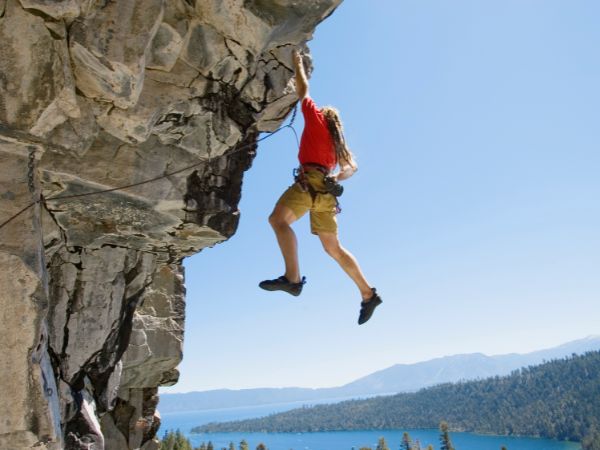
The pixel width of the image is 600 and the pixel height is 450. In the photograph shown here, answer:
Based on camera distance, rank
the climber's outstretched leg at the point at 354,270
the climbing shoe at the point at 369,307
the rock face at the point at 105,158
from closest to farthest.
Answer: the rock face at the point at 105,158
the climber's outstretched leg at the point at 354,270
the climbing shoe at the point at 369,307

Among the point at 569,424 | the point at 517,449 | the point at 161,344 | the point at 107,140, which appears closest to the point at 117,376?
the point at 161,344

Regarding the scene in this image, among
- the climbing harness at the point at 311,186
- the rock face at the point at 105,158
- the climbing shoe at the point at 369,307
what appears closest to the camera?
the rock face at the point at 105,158

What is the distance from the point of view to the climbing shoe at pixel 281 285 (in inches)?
234

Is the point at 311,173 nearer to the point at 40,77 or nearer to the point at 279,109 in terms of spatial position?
the point at 279,109

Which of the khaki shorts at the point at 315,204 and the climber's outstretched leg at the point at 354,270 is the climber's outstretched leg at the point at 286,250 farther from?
the climber's outstretched leg at the point at 354,270

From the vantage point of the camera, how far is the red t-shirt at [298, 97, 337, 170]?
19.3ft

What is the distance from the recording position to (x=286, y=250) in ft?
19.4

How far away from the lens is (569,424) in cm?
14825

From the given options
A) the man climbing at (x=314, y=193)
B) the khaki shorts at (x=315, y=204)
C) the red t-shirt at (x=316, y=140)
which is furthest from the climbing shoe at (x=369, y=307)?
the red t-shirt at (x=316, y=140)

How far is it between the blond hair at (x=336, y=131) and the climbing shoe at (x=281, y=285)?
5.75 ft

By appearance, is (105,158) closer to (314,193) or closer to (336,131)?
(314,193)

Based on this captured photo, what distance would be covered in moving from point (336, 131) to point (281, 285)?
84.3 inches

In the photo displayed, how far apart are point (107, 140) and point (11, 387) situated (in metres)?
3.16

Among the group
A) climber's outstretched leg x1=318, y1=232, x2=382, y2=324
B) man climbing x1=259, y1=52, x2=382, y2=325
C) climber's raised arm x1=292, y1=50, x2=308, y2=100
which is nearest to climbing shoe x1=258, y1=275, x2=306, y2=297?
man climbing x1=259, y1=52, x2=382, y2=325
